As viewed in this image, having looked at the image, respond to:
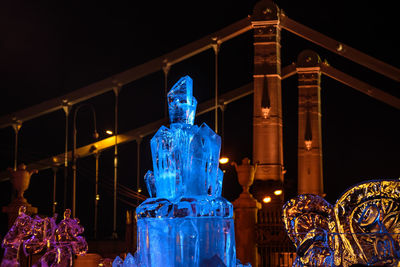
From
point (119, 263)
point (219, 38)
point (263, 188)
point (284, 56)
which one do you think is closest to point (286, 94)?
point (284, 56)

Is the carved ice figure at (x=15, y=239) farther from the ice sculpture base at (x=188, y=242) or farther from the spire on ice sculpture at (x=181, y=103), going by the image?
the spire on ice sculpture at (x=181, y=103)

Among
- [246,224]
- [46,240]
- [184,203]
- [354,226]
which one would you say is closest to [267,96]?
[246,224]

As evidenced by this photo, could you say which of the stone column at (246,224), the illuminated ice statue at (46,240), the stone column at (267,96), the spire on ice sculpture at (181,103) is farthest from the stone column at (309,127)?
the spire on ice sculpture at (181,103)

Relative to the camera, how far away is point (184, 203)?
5625mm

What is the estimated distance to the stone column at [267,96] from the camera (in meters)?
22.2

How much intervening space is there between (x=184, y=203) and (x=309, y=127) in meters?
22.8

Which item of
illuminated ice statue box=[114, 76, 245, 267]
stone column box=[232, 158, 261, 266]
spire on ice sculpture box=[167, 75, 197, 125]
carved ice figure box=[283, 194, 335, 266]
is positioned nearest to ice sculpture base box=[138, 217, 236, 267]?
illuminated ice statue box=[114, 76, 245, 267]

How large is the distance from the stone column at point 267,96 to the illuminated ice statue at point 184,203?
15921 mm

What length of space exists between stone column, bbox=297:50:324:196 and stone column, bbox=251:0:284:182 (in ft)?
17.0

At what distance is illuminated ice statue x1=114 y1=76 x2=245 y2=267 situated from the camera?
18.3 ft

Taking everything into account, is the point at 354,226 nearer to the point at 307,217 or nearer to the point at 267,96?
the point at 307,217

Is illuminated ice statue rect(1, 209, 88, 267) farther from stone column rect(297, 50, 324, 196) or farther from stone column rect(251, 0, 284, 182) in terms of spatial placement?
stone column rect(297, 50, 324, 196)

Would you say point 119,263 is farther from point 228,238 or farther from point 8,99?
point 8,99

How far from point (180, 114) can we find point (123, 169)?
83.5 ft
